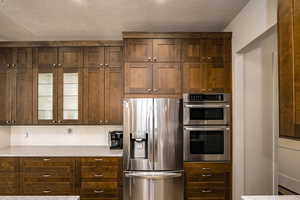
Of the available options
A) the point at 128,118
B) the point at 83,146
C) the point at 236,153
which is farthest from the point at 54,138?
the point at 236,153

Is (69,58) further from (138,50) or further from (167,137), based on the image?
(167,137)

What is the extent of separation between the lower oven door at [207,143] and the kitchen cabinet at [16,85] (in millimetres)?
2475

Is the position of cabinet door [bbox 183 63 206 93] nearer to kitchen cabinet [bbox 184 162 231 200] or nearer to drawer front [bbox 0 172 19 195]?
kitchen cabinet [bbox 184 162 231 200]

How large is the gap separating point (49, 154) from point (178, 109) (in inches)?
75.4

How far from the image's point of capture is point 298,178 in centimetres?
206

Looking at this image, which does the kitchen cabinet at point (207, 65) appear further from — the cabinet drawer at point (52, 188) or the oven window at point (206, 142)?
the cabinet drawer at point (52, 188)

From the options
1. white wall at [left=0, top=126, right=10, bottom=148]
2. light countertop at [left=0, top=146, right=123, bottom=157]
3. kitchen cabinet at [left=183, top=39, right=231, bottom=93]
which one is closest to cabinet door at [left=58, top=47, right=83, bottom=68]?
light countertop at [left=0, top=146, right=123, bottom=157]

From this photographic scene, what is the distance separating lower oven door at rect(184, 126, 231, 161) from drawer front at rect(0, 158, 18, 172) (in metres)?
2.36

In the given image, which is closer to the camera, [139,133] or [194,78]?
[139,133]

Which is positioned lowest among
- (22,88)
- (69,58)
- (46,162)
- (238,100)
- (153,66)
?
(46,162)

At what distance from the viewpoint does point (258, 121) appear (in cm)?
380

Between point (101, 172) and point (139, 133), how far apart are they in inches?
30.3

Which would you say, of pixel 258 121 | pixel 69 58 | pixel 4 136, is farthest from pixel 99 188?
pixel 258 121

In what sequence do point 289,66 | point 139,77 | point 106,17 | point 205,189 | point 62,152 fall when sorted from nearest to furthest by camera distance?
point 289,66 < point 106,17 < point 205,189 < point 139,77 < point 62,152
